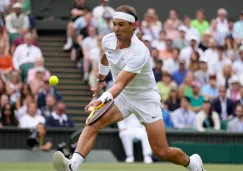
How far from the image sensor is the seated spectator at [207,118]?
19.0 m

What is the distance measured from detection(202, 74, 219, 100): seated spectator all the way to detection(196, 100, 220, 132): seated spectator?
0.98 m

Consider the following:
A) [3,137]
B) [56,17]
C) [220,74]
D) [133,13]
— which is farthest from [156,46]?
[133,13]

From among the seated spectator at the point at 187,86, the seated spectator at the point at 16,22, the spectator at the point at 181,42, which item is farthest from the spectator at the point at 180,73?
the seated spectator at the point at 16,22

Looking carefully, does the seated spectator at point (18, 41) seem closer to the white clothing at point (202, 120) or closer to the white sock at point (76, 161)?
the white clothing at point (202, 120)

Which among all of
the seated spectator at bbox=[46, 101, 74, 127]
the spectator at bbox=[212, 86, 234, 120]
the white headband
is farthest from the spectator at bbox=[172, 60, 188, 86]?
the white headband

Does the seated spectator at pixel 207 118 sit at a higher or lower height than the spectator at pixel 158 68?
lower

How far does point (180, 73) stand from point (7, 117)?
4.90 meters

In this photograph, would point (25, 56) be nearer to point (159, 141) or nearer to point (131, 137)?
point (131, 137)

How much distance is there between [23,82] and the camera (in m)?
19.5

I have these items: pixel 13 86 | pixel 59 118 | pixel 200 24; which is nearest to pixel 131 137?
pixel 59 118

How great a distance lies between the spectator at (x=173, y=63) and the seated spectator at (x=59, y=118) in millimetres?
3580

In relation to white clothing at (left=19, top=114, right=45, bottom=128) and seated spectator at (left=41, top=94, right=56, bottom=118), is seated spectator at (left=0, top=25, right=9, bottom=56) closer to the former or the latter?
seated spectator at (left=41, top=94, right=56, bottom=118)

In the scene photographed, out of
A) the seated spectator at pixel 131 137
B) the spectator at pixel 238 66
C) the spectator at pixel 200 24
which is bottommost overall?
the seated spectator at pixel 131 137

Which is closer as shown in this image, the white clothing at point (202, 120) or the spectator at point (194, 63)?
the white clothing at point (202, 120)
